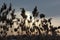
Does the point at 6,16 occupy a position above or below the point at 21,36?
above

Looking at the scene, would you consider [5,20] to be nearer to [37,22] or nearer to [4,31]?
[4,31]

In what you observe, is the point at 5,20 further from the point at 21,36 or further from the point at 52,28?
the point at 52,28

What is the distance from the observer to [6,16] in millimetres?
65875

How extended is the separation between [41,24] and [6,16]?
7.28 metres

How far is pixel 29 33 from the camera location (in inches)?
2579

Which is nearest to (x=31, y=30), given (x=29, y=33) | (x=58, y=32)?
(x=29, y=33)

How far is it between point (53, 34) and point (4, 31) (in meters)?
10.4

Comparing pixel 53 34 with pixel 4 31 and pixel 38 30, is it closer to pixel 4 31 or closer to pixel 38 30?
pixel 38 30

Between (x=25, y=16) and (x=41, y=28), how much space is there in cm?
427

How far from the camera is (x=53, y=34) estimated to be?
64750 mm

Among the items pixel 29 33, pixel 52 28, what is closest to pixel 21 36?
pixel 29 33

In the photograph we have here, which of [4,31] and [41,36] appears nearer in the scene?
[41,36]

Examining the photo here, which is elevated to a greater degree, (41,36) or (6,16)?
(6,16)

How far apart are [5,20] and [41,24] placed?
25.2 ft
